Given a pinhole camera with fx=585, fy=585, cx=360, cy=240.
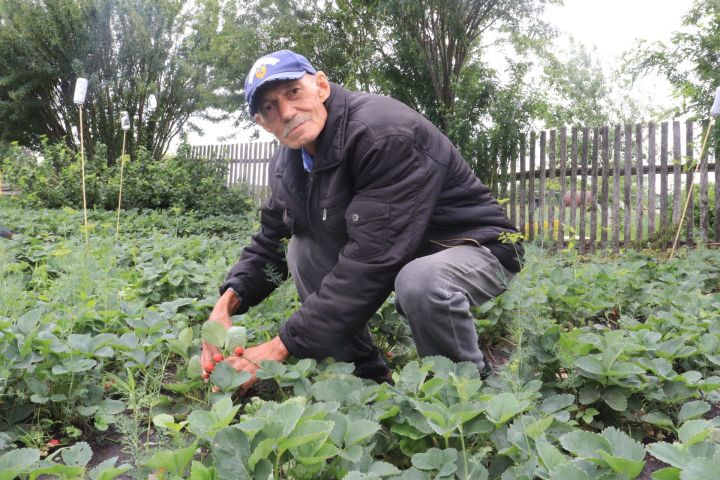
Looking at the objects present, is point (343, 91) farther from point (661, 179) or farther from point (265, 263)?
point (661, 179)

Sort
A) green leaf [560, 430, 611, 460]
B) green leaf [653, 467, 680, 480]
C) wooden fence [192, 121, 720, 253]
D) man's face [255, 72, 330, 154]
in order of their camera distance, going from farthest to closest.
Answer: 1. wooden fence [192, 121, 720, 253]
2. man's face [255, 72, 330, 154]
3. green leaf [560, 430, 611, 460]
4. green leaf [653, 467, 680, 480]

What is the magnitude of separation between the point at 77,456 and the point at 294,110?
1225mm

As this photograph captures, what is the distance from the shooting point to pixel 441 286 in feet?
6.33

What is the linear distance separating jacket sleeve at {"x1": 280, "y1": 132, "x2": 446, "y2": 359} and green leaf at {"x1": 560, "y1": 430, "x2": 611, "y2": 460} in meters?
0.81

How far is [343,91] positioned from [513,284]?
37.8 inches

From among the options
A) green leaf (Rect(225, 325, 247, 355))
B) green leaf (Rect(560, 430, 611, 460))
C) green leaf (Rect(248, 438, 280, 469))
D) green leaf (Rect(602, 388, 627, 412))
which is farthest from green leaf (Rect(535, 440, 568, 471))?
green leaf (Rect(225, 325, 247, 355))

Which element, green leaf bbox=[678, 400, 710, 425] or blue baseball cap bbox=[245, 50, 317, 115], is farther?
blue baseball cap bbox=[245, 50, 317, 115]

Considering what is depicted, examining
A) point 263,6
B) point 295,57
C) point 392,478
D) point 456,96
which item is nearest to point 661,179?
point 456,96

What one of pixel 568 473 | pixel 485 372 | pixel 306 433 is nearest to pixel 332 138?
pixel 485 372

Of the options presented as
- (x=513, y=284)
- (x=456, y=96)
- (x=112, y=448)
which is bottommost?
(x=112, y=448)

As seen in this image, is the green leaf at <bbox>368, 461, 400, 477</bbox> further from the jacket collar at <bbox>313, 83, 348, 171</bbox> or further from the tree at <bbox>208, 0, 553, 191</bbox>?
the tree at <bbox>208, 0, 553, 191</bbox>

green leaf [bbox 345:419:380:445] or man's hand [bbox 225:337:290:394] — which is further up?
man's hand [bbox 225:337:290:394]

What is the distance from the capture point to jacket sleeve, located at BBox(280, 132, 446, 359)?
1.88m

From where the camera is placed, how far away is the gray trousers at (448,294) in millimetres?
1921
